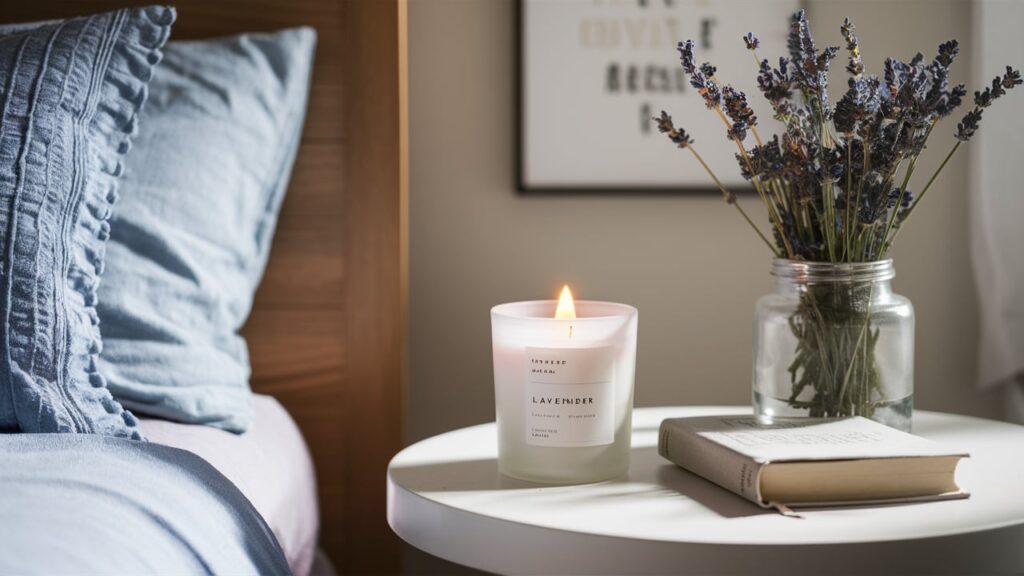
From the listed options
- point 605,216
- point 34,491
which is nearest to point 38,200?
point 34,491

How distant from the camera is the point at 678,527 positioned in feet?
2.49

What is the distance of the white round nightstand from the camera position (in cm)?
72

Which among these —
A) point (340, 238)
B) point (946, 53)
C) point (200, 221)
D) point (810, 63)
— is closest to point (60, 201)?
point (200, 221)

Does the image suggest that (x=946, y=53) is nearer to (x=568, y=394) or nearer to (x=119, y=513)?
(x=568, y=394)

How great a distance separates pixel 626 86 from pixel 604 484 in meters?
0.81

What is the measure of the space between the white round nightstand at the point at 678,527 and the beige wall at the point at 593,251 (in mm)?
671

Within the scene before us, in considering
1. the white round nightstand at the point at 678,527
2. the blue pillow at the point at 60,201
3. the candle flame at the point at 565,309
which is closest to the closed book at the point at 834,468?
the white round nightstand at the point at 678,527

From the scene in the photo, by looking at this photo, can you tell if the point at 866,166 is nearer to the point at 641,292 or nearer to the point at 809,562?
the point at 809,562

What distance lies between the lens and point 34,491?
74 centimetres

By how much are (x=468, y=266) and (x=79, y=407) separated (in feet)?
2.48

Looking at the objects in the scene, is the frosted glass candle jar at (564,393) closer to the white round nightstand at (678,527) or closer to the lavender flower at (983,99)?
the white round nightstand at (678,527)

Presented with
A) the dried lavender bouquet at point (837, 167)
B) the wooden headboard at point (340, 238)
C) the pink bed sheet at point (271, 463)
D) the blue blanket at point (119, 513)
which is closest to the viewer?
the blue blanket at point (119, 513)

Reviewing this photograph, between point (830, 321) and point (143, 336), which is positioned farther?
point (143, 336)

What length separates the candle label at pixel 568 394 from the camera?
86 centimetres
